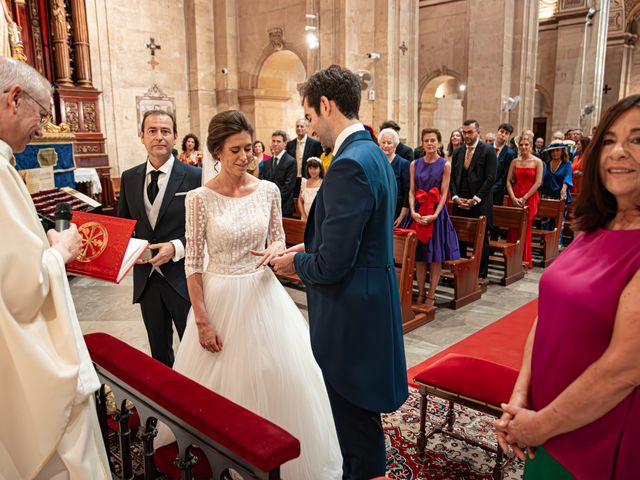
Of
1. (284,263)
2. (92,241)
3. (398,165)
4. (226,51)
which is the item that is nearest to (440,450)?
(284,263)

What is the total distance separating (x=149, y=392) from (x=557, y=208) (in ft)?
23.1

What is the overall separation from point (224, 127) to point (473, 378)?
68.3 inches

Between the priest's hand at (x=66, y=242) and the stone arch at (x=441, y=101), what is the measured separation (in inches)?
599

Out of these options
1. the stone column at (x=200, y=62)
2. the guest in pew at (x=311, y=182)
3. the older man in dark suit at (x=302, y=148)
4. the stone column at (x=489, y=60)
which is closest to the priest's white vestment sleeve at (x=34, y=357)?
the guest in pew at (x=311, y=182)

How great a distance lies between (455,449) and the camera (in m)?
2.86

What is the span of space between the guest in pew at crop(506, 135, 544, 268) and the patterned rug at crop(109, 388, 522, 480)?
14.4 ft

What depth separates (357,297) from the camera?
1923 millimetres

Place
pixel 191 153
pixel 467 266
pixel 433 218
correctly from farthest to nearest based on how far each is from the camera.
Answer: pixel 191 153 → pixel 467 266 → pixel 433 218

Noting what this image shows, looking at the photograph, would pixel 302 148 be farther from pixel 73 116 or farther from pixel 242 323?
pixel 242 323

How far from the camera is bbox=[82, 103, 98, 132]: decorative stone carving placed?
10.1 meters

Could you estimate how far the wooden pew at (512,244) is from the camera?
6.31 meters

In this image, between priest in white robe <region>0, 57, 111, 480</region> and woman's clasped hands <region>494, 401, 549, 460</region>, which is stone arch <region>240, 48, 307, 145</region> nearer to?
priest in white robe <region>0, 57, 111, 480</region>

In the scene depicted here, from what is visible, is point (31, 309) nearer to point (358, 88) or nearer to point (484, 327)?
point (358, 88)

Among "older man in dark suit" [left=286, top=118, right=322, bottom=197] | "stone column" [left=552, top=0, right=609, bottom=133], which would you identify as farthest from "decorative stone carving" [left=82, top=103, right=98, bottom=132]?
"stone column" [left=552, top=0, right=609, bottom=133]
